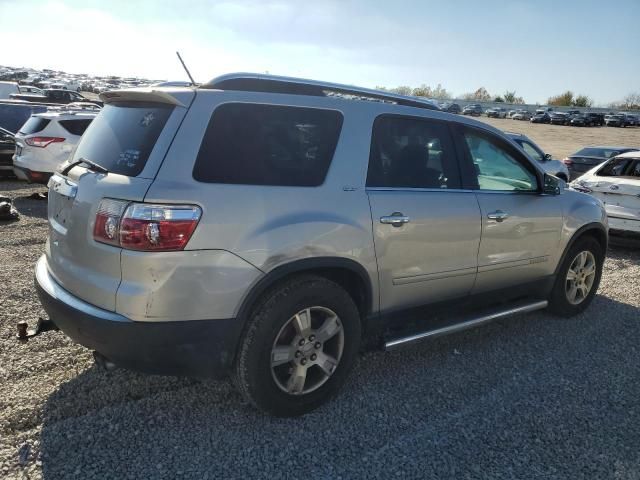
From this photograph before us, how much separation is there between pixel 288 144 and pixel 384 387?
5.79 feet

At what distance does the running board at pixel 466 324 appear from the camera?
3467 millimetres

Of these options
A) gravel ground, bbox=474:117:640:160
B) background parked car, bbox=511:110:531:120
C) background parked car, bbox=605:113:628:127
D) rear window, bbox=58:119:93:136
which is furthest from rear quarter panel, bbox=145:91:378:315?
background parked car, bbox=511:110:531:120

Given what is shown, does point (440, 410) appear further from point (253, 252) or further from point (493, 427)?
point (253, 252)

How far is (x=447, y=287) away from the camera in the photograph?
3.84 metres

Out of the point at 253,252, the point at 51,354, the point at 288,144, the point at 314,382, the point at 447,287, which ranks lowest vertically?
the point at 51,354

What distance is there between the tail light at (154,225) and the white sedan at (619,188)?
22.8 feet

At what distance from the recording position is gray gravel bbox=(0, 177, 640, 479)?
276 centimetres

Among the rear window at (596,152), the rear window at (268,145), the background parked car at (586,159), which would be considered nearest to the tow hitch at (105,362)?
the rear window at (268,145)

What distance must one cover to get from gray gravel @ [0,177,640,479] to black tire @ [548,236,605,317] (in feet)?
2.15

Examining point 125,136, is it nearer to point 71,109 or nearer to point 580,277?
point 580,277

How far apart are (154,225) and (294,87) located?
1252 millimetres

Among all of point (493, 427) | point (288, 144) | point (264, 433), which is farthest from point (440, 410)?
point (288, 144)

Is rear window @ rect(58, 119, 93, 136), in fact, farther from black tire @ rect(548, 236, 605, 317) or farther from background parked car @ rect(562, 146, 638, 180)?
background parked car @ rect(562, 146, 638, 180)

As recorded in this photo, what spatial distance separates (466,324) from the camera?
3.86 metres
